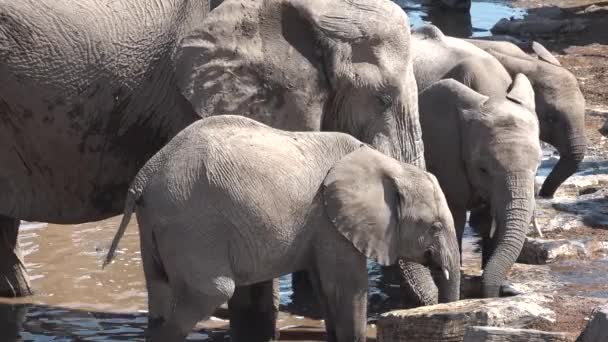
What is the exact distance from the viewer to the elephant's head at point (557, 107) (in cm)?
1009

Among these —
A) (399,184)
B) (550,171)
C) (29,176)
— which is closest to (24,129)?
(29,176)

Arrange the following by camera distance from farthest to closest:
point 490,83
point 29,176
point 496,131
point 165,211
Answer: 1. point 490,83
2. point 496,131
3. point 29,176
4. point 165,211

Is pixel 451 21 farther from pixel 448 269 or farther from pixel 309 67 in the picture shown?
pixel 448 269

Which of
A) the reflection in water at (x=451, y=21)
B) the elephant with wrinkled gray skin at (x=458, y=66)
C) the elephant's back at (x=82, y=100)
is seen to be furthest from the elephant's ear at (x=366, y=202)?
the reflection in water at (x=451, y=21)

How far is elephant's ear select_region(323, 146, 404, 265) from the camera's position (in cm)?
632

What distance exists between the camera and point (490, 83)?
945cm

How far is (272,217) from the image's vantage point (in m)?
6.22

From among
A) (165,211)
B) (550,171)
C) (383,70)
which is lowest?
(550,171)

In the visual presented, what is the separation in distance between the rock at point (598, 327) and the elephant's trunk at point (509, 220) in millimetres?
2079

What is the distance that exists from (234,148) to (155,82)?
874 mm

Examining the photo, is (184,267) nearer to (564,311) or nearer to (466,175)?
(564,311)

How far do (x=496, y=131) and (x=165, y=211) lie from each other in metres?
2.74

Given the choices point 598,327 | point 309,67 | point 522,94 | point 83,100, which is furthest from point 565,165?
point 598,327

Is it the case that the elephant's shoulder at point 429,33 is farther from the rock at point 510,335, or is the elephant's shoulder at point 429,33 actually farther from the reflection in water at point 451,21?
the reflection in water at point 451,21
